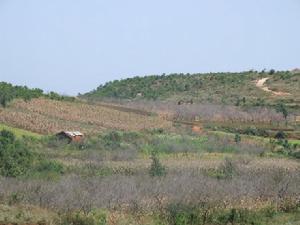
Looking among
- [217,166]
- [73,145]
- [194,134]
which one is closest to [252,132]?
[194,134]

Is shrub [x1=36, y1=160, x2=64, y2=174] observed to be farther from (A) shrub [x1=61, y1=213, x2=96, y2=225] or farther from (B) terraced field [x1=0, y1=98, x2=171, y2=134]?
(B) terraced field [x1=0, y1=98, x2=171, y2=134]

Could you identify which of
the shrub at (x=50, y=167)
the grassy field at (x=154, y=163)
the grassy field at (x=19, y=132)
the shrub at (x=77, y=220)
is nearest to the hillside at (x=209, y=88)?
the grassy field at (x=154, y=163)

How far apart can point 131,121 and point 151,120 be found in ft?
7.31

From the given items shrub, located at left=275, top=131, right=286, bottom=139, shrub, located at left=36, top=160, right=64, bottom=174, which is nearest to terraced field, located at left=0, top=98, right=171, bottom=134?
shrub, located at left=275, top=131, right=286, bottom=139

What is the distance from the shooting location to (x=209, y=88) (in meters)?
95.8

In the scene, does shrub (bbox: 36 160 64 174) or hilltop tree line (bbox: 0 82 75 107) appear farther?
hilltop tree line (bbox: 0 82 75 107)

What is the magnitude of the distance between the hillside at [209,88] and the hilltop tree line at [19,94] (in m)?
22.2

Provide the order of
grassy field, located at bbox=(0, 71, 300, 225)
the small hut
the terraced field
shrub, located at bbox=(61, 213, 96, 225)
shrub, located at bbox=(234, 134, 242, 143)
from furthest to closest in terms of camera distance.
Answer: the terraced field
shrub, located at bbox=(234, 134, 242, 143)
the small hut
grassy field, located at bbox=(0, 71, 300, 225)
shrub, located at bbox=(61, 213, 96, 225)

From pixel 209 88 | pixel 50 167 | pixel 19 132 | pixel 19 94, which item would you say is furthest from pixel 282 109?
pixel 50 167

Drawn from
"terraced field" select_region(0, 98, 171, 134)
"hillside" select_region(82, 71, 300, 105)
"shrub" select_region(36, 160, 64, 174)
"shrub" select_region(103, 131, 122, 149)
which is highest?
"hillside" select_region(82, 71, 300, 105)

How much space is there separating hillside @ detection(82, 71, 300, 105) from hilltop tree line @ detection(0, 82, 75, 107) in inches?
874

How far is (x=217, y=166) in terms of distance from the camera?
117 ft

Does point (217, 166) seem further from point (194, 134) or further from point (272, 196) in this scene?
point (194, 134)

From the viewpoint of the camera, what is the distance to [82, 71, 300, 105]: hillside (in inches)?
3275
